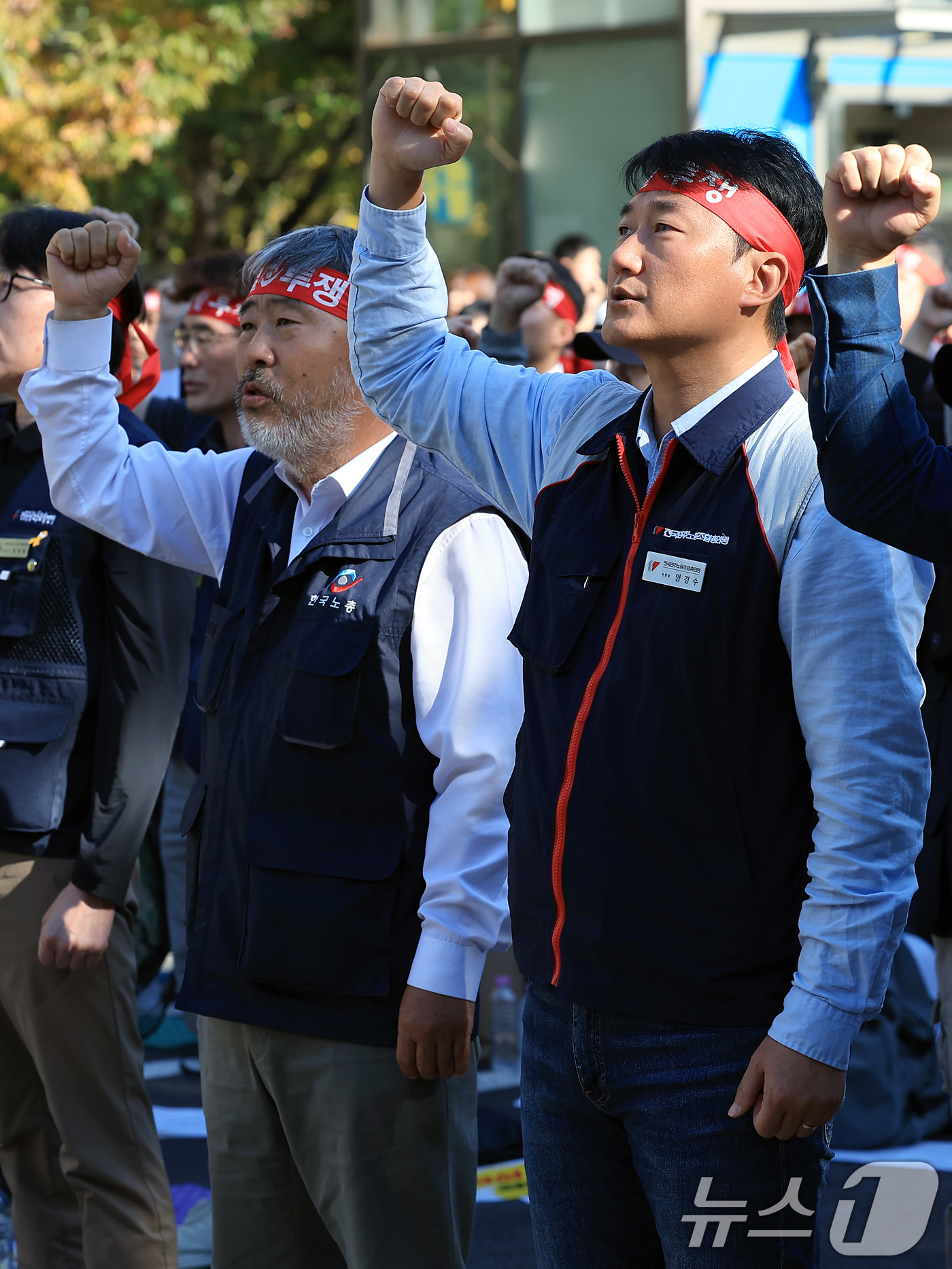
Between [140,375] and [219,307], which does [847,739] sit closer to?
[140,375]

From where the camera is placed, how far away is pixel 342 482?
293 centimetres

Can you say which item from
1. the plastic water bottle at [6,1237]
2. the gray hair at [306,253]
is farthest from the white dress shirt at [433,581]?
the plastic water bottle at [6,1237]

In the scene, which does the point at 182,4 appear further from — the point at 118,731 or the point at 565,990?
the point at 565,990

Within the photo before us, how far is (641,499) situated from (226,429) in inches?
136

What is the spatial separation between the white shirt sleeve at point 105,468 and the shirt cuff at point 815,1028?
5.36 feet

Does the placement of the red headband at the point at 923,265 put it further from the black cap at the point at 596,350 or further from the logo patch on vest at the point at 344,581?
the logo patch on vest at the point at 344,581

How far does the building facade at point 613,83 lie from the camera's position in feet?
37.4

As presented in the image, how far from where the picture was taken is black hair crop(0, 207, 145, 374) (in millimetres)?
3459

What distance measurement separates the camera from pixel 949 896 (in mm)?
3461

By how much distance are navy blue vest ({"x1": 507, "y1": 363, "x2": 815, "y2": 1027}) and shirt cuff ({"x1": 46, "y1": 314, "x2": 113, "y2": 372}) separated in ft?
4.30

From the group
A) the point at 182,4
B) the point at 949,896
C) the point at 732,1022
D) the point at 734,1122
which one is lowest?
the point at 949,896

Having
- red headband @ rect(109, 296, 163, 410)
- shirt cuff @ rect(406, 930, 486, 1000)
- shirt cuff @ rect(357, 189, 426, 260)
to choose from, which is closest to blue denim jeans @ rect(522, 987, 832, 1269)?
shirt cuff @ rect(406, 930, 486, 1000)

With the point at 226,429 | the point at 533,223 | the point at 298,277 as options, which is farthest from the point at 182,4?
the point at 298,277

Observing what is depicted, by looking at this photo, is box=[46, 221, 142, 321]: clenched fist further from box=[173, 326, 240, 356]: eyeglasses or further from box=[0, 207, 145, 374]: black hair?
box=[173, 326, 240, 356]: eyeglasses
